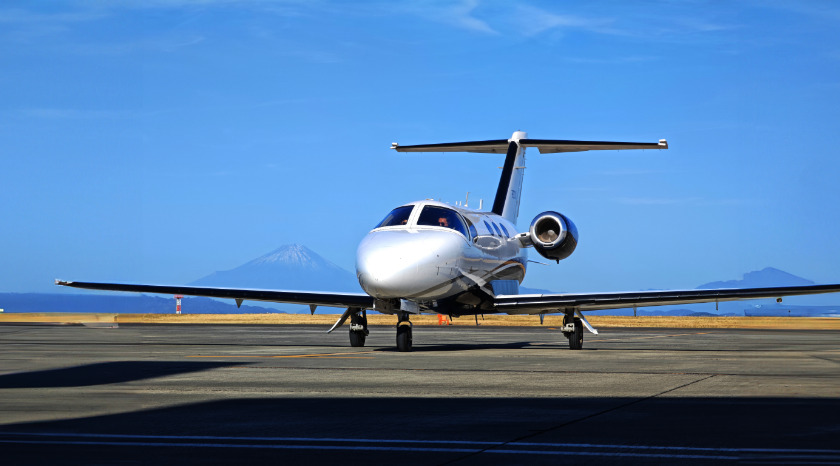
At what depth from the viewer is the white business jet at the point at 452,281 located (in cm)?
2095

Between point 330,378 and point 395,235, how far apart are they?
7.82 meters

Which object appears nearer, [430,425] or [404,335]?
[430,425]

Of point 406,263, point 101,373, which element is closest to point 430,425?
point 101,373

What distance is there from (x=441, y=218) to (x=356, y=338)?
4.04 metres

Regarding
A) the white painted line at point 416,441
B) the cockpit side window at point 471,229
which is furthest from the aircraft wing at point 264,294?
the white painted line at point 416,441

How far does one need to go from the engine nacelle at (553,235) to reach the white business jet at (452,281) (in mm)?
27

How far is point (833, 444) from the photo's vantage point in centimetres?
728

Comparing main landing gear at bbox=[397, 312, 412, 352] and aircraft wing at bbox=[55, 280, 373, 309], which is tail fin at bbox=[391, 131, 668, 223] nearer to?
aircraft wing at bbox=[55, 280, 373, 309]

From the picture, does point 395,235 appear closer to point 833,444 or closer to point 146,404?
point 146,404

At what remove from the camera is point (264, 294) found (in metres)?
23.9

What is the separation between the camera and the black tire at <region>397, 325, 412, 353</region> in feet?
71.6

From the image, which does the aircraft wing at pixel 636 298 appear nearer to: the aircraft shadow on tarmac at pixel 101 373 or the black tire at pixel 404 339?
the black tire at pixel 404 339

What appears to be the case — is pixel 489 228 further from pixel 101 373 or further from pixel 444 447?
pixel 444 447

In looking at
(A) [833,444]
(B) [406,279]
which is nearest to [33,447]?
(A) [833,444]
